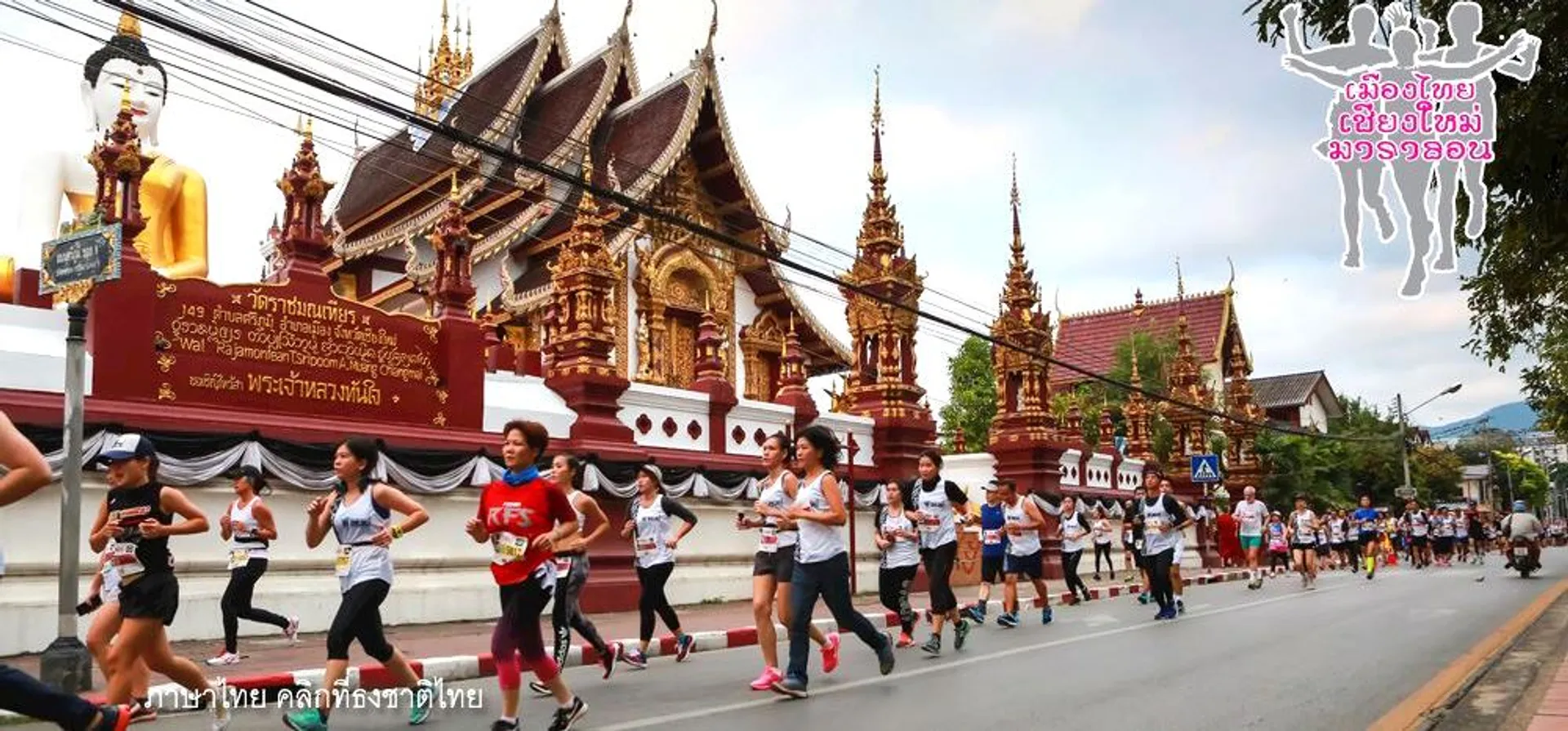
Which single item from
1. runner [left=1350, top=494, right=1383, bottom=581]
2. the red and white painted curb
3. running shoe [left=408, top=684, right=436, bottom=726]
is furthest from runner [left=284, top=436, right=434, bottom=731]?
runner [left=1350, top=494, right=1383, bottom=581]

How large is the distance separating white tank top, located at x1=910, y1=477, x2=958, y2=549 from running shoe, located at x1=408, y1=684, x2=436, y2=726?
16.5 feet

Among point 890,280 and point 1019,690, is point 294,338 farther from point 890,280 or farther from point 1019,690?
point 890,280

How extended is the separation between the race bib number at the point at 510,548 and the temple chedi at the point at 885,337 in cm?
1410

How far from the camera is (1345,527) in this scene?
104 ft

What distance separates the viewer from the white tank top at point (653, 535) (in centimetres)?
1056

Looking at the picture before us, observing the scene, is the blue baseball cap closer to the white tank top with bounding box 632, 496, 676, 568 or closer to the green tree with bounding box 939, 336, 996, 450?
the white tank top with bounding box 632, 496, 676, 568

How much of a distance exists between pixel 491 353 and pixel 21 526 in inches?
266

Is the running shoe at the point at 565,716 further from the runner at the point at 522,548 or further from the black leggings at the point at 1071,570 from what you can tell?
the black leggings at the point at 1071,570

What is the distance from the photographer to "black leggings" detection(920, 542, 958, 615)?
10.8m

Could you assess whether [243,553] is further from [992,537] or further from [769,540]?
[992,537]

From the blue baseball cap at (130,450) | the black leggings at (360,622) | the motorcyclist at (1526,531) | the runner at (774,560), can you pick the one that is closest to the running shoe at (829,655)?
the runner at (774,560)

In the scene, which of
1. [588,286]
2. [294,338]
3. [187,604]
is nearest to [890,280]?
[588,286]

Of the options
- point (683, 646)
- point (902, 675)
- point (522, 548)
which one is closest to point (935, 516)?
point (902, 675)

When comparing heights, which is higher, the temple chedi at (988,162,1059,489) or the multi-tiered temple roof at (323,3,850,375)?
the multi-tiered temple roof at (323,3,850,375)
